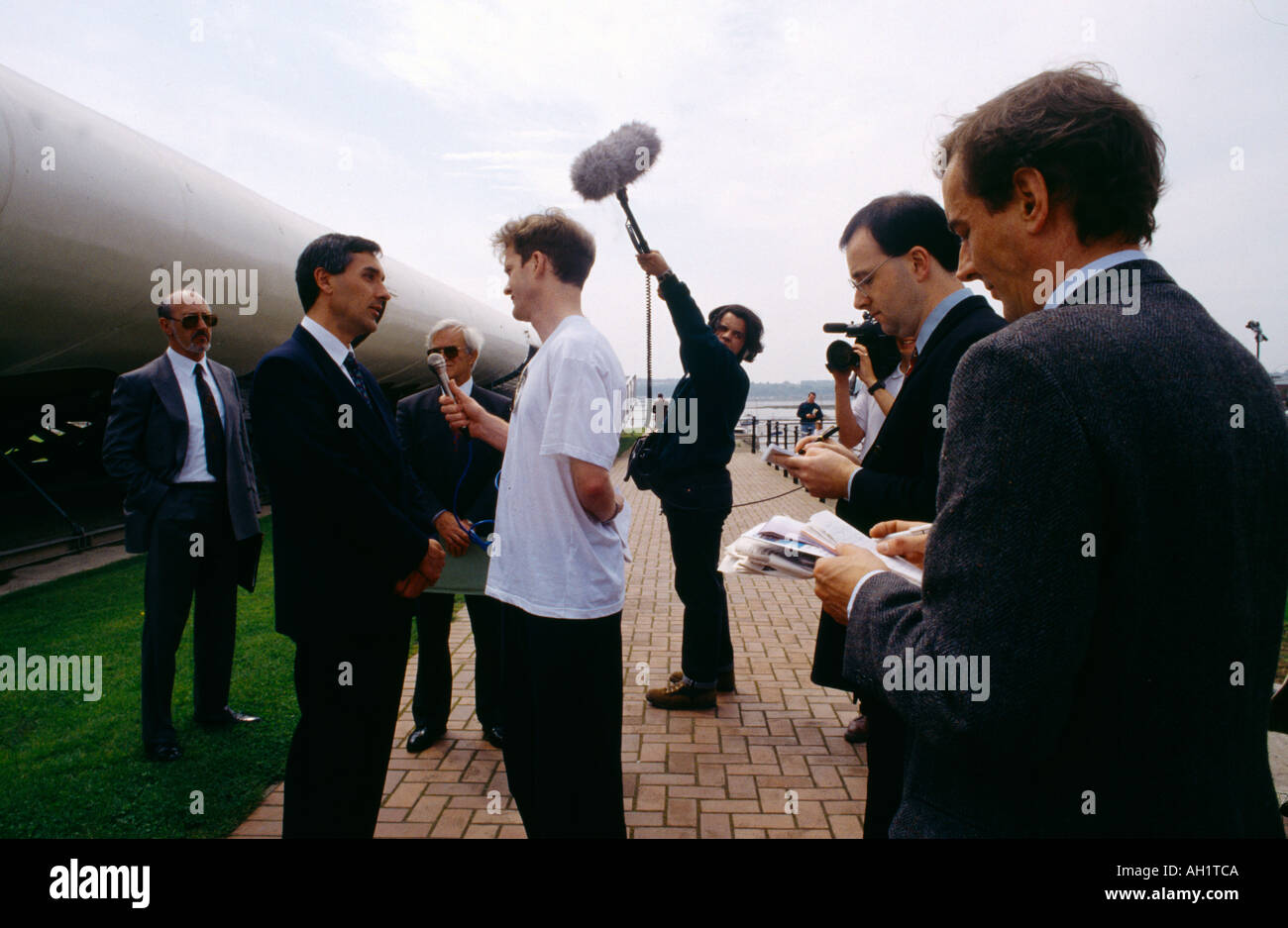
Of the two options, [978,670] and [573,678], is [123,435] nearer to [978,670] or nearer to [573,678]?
[573,678]

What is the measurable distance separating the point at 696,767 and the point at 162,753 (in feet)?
8.27

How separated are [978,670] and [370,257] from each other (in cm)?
237

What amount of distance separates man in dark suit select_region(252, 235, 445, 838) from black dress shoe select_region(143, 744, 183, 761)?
1735 millimetres

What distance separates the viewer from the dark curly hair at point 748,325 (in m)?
4.24

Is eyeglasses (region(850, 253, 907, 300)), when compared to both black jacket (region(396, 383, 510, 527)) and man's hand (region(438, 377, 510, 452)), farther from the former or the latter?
black jacket (region(396, 383, 510, 527))

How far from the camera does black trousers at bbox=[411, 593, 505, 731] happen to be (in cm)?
369

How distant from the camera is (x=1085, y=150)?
3.28 feet

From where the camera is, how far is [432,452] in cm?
385

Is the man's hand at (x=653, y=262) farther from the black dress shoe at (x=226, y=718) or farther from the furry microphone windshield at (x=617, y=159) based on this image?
Answer: the black dress shoe at (x=226, y=718)

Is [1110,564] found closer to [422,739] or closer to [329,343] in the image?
[329,343]

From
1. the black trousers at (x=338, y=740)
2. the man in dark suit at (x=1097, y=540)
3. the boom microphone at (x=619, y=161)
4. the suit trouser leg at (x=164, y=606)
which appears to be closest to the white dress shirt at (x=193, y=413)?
the suit trouser leg at (x=164, y=606)

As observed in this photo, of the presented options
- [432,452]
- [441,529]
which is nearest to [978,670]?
[441,529]

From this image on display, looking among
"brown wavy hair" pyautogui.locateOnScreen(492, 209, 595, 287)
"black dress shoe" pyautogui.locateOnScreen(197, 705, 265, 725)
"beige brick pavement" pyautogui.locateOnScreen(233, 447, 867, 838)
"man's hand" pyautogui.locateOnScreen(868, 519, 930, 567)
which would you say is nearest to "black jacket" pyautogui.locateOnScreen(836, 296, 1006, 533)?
"man's hand" pyautogui.locateOnScreen(868, 519, 930, 567)

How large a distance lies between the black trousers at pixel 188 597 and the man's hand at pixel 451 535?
1614 mm
